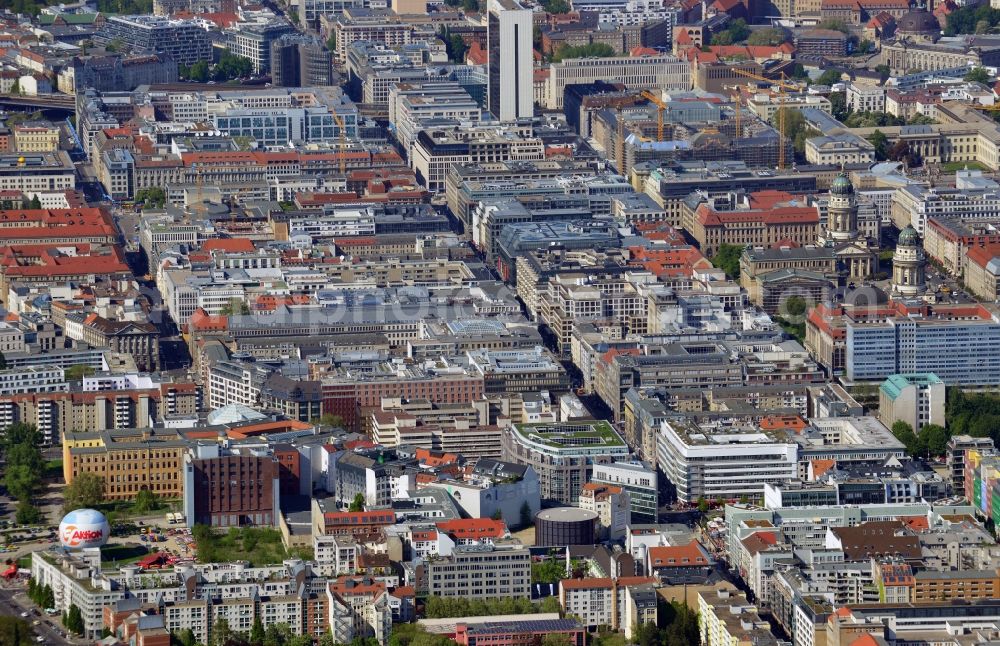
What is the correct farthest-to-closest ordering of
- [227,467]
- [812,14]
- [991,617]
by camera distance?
[812,14] → [227,467] → [991,617]

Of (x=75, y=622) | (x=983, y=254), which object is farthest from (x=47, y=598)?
(x=983, y=254)

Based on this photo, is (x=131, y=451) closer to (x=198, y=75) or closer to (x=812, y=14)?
(x=198, y=75)

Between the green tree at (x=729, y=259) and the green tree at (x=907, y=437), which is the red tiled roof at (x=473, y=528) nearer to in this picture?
the green tree at (x=907, y=437)

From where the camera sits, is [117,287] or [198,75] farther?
[198,75]

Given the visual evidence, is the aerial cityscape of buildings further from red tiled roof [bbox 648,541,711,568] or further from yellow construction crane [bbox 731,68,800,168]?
yellow construction crane [bbox 731,68,800,168]

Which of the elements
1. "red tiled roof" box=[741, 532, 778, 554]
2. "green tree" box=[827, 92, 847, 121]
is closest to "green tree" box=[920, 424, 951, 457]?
"red tiled roof" box=[741, 532, 778, 554]

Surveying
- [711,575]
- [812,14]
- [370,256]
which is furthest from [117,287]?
[812,14]
